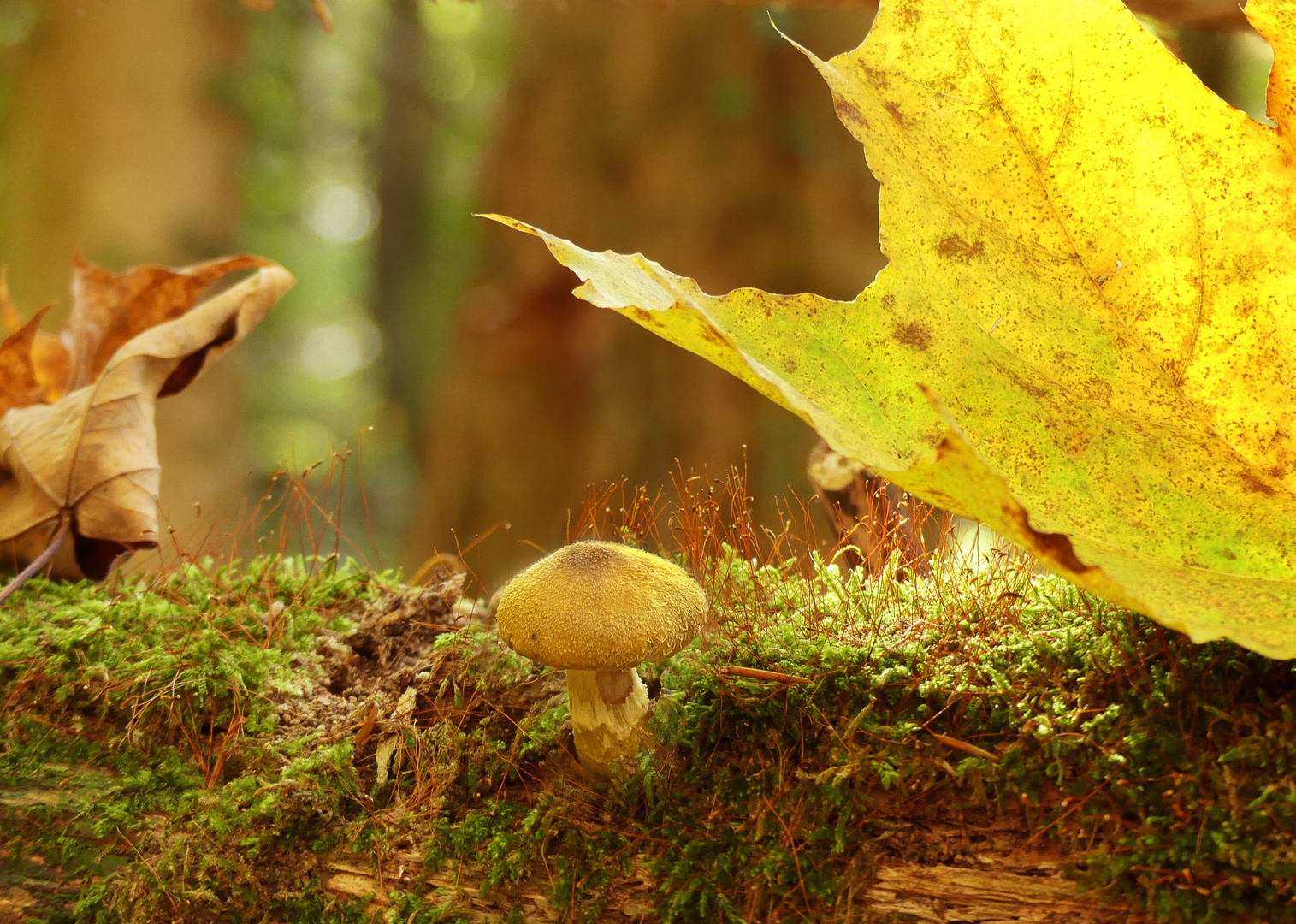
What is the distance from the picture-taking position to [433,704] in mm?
1173

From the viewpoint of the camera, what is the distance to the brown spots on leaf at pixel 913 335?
0.89 meters

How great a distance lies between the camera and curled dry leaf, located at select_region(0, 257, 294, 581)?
1455mm

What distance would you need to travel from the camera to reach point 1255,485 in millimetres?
833

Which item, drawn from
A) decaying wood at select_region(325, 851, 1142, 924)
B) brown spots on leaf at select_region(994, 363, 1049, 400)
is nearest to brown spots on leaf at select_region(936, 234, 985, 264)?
brown spots on leaf at select_region(994, 363, 1049, 400)

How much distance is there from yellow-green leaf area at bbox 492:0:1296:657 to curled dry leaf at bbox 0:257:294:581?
1047 mm

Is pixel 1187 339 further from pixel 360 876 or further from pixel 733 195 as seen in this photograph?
pixel 733 195

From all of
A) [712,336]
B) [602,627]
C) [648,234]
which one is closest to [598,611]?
[602,627]

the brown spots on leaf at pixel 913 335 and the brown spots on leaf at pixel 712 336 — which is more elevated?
the brown spots on leaf at pixel 913 335

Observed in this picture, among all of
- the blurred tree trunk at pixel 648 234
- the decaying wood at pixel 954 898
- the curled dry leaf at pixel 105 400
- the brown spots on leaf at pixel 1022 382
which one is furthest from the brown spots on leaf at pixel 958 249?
the blurred tree trunk at pixel 648 234

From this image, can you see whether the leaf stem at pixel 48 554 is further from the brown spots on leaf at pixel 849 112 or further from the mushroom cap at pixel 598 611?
the brown spots on leaf at pixel 849 112

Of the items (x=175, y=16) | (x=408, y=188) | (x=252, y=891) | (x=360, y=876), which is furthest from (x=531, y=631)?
(x=408, y=188)

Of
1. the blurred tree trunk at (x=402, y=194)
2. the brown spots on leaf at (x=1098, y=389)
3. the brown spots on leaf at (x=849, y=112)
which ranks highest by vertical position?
the brown spots on leaf at (x=849, y=112)

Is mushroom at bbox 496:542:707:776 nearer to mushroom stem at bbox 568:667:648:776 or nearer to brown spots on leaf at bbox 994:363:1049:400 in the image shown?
mushroom stem at bbox 568:667:648:776

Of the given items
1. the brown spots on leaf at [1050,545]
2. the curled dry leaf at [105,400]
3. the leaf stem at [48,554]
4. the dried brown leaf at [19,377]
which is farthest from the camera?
the dried brown leaf at [19,377]
